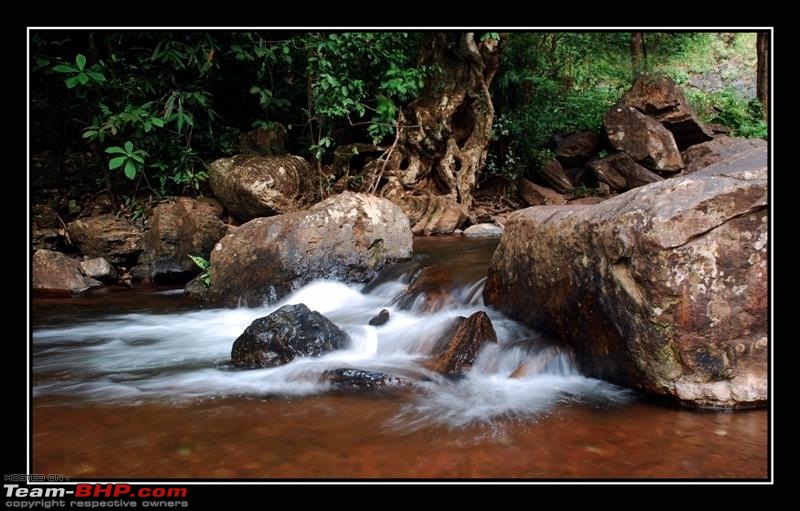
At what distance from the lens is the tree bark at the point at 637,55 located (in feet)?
42.8

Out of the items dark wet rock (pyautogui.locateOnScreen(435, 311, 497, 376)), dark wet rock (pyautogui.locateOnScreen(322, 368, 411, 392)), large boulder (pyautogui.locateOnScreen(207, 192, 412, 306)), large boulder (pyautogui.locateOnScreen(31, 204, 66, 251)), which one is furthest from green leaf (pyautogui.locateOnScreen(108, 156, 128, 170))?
dark wet rock (pyautogui.locateOnScreen(435, 311, 497, 376))

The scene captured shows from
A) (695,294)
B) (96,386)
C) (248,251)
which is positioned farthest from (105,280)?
(695,294)

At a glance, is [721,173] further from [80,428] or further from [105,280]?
[105,280]

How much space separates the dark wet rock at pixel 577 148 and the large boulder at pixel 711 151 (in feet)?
6.43

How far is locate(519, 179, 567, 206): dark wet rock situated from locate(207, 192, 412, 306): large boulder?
5996 millimetres

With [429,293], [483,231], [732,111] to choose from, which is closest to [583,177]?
[483,231]

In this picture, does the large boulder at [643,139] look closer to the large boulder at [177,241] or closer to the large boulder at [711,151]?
the large boulder at [711,151]

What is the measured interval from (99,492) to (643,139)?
12.2 metres

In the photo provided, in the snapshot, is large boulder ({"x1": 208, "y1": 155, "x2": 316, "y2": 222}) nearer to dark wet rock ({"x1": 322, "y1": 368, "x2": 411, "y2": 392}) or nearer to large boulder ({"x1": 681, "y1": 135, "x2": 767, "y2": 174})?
dark wet rock ({"x1": 322, "y1": 368, "x2": 411, "y2": 392})

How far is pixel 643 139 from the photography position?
38.8 feet

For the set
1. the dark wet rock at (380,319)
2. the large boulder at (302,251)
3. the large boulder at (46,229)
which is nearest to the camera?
the dark wet rock at (380,319)

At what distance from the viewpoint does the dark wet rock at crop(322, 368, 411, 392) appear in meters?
3.51

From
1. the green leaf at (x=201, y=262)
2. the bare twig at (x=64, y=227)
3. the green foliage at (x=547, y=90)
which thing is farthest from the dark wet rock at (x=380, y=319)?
the green foliage at (x=547, y=90)

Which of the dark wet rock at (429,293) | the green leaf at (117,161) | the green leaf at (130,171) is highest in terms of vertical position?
the green leaf at (117,161)
